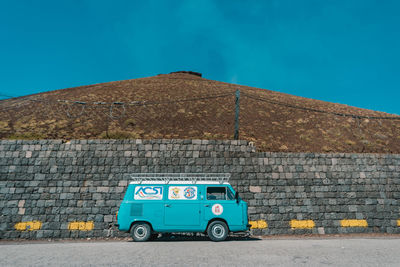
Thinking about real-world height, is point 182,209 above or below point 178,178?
below

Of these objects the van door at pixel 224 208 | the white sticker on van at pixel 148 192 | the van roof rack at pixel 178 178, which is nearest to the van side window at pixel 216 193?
the van door at pixel 224 208

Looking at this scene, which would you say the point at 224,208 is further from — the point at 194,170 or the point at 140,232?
the point at 194,170

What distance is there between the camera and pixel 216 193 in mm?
11562

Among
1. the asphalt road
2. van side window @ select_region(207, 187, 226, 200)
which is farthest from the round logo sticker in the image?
the asphalt road

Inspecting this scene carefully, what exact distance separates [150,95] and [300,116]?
19.0 m

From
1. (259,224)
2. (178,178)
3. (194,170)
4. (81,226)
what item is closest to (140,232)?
(178,178)

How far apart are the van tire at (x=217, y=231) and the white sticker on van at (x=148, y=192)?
2512mm

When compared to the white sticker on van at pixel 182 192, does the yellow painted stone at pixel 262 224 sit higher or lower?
lower

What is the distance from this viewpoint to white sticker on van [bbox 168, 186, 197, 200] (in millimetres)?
11439

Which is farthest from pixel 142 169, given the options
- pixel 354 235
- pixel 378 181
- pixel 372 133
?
pixel 372 133

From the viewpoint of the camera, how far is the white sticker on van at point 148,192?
11.4 metres

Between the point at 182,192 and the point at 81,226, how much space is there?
6.21m

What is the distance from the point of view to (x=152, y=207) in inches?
442

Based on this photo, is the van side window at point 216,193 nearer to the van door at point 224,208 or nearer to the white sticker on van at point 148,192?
the van door at point 224,208
